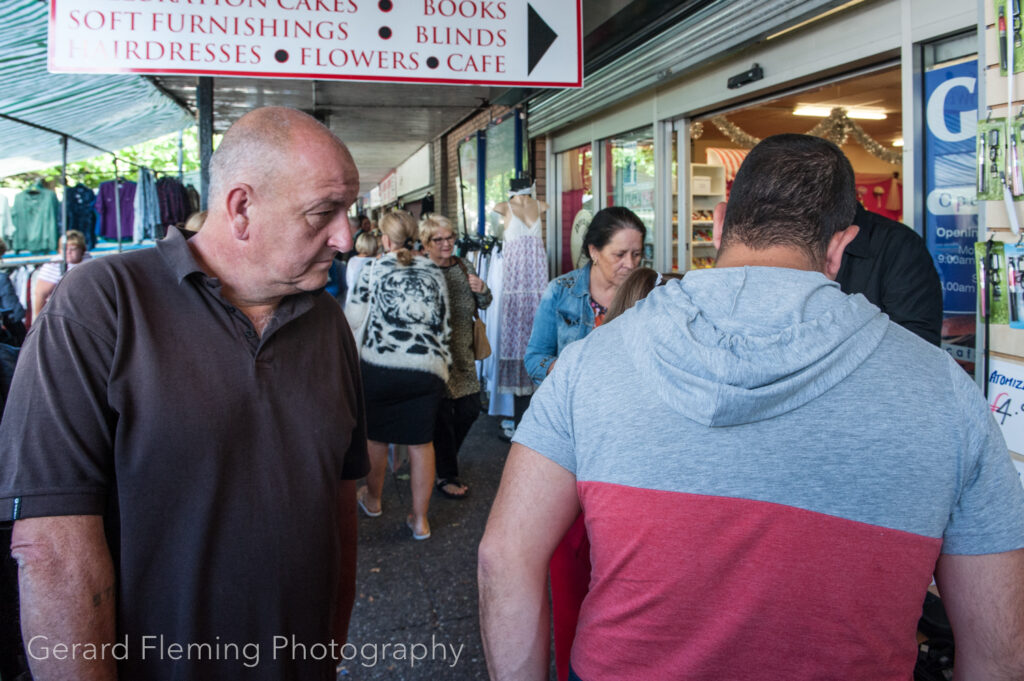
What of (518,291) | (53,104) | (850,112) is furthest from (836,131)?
(53,104)

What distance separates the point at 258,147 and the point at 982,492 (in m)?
1.64

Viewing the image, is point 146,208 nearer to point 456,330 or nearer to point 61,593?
point 456,330

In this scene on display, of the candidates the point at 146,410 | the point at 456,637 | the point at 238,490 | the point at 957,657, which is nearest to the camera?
the point at 957,657

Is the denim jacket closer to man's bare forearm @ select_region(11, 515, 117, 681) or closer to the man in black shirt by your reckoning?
the man in black shirt

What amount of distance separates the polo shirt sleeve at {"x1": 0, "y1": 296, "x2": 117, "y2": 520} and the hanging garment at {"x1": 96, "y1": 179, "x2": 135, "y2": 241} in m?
10.3

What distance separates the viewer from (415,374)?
4.44 meters

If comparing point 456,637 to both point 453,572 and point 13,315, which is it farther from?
point 13,315

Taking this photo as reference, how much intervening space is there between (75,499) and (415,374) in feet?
9.87

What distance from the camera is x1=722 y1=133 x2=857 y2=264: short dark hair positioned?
4.41 ft

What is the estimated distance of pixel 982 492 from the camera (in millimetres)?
1255

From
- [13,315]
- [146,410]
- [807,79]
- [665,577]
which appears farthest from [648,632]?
[13,315]

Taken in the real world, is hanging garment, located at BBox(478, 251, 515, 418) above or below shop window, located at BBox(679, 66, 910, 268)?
below

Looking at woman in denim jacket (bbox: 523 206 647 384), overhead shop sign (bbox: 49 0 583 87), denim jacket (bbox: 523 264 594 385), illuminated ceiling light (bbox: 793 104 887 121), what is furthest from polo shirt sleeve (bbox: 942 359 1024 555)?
illuminated ceiling light (bbox: 793 104 887 121)

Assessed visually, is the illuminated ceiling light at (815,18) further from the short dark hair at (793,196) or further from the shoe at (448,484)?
the shoe at (448,484)
